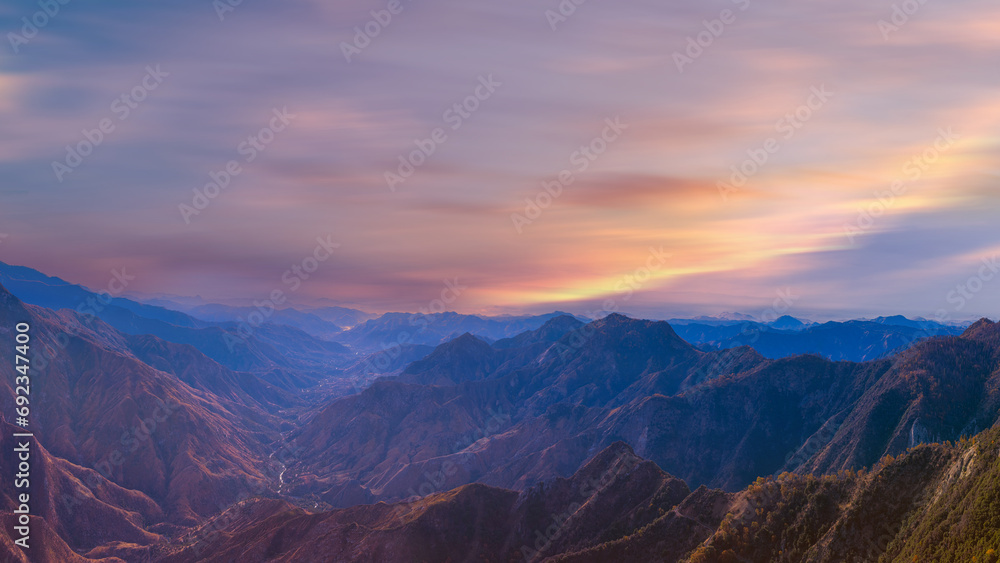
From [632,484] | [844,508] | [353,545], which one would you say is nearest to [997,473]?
[844,508]

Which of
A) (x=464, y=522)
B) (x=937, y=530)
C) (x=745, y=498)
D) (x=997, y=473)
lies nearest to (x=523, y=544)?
(x=464, y=522)

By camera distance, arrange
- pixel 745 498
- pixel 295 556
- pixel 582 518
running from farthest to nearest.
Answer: pixel 295 556
pixel 582 518
pixel 745 498

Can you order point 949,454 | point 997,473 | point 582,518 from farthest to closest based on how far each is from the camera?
point 582,518 < point 949,454 < point 997,473

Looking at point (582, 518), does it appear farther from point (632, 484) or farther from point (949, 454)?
point (949, 454)

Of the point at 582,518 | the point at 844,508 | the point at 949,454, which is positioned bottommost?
the point at 582,518

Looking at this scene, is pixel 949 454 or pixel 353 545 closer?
pixel 949 454

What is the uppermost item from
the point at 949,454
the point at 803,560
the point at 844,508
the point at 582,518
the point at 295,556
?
the point at 949,454

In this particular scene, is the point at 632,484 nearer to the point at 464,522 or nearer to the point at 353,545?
the point at 464,522

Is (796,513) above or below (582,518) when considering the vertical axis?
above

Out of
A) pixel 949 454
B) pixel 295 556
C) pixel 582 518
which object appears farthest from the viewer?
pixel 295 556
